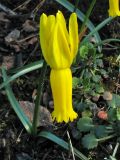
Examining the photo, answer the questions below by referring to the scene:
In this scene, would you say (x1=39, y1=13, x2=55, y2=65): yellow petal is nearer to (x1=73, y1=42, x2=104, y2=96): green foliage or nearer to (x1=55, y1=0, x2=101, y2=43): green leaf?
(x1=73, y1=42, x2=104, y2=96): green foliage

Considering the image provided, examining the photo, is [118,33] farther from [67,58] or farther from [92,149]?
[67,58]

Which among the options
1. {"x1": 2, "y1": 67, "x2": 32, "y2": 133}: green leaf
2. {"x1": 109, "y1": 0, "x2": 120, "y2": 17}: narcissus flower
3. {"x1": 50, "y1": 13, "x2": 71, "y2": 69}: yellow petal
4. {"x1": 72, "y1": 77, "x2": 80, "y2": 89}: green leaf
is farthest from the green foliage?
{"x1": 50, "y1": 13, "x2": 71, "y2": 69}: yellow petal

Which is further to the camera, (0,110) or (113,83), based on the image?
(113,83)

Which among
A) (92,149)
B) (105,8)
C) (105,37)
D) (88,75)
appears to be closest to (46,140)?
(92,149)

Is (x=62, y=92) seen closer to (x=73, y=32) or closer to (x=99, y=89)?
(x=73, y=32)

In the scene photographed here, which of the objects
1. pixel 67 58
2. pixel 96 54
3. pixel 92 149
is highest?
pixel 67 58

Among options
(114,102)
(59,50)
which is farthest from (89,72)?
(59,50)
